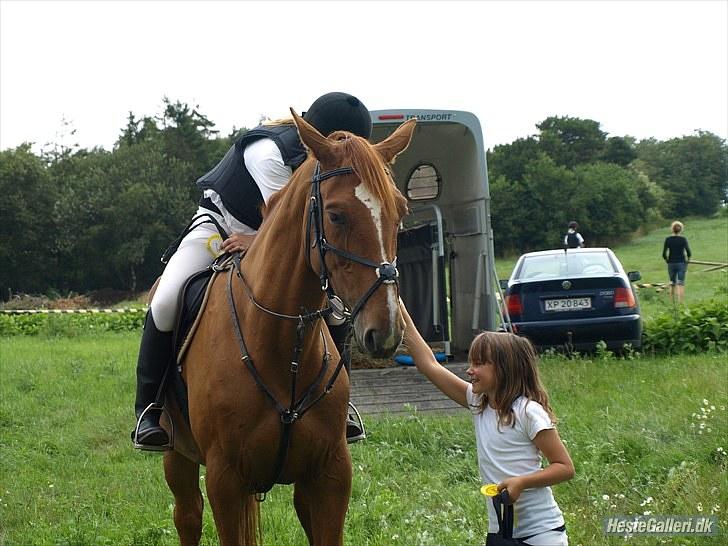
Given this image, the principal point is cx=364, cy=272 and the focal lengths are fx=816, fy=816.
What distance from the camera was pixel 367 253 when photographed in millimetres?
3020

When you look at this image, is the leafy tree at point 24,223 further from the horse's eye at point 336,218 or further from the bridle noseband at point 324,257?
the horse's eye at point 336,218

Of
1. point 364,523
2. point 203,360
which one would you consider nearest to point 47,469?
point 364,523

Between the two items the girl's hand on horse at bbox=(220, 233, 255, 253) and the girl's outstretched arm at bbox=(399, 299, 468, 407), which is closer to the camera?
the girl's outstretched arm at bbox=(399, 299, 468, 407)

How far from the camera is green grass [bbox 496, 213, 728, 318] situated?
19773 millimetres

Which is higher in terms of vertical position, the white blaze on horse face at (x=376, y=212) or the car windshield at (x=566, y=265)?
the white blaze on horse face at (x=376, y=212)

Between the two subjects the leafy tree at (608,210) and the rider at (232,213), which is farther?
the leafy tree at (608,210)

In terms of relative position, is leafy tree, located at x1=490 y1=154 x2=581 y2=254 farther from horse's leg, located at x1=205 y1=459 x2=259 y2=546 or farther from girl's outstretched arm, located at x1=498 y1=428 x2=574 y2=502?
girl's outstretched arm, located at x1=498 y1=428 x2=574 y2=502

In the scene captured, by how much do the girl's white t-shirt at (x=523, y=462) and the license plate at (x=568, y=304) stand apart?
824 cm

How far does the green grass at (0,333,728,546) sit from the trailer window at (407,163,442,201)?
109 inches

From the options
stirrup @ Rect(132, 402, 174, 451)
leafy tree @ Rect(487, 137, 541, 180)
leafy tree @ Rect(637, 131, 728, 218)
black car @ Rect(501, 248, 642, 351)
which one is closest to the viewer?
stirrup @ Rect(132, 402, 174, 451)

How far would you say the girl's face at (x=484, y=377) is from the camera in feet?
11.4

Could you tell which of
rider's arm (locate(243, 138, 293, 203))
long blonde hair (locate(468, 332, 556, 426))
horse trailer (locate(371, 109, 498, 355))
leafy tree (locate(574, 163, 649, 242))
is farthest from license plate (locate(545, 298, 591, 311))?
leafy tree (locate(574, 163, 649, 242))

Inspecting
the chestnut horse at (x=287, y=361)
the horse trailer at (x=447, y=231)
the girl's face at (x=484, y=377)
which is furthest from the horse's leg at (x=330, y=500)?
the horse trailer at (x=447, y=231)

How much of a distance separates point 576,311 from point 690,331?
69.8 inches
